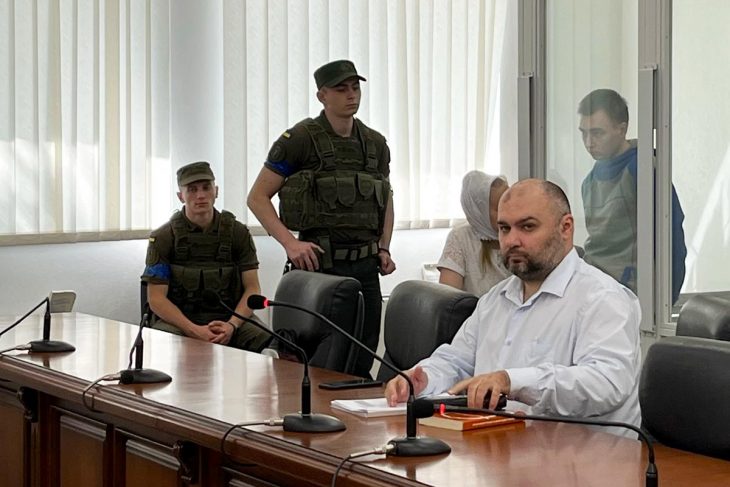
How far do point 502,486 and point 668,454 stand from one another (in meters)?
0.46

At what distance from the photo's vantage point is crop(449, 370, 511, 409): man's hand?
2783 millimetres

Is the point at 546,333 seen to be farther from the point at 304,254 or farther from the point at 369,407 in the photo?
the point at 304,254

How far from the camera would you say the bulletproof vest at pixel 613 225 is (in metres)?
5.00

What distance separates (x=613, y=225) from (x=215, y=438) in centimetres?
285

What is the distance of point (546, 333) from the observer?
3.20 metres

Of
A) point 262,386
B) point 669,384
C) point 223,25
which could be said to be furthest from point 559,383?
point 223,25

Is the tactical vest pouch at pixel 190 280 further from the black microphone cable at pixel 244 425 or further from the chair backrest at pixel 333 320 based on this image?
the black microphone cable at pixel 244 425

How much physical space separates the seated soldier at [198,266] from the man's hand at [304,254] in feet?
2.03

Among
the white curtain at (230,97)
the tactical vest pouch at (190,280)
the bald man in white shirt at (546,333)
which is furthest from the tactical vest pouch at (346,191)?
the bald man in white shirt at (546,333)

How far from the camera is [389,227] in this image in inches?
218

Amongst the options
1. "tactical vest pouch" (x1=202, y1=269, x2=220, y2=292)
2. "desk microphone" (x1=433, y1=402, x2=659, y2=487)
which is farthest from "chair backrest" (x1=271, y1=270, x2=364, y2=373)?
"tactical vest pouch" (x1=202, y1=269, x2=220, y2=292)

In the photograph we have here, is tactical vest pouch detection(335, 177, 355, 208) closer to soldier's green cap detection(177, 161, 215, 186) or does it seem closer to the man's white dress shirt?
soldier's green cap detection(177, 161, 215, 186)

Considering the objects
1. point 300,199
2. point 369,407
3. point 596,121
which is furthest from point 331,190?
point 369,407

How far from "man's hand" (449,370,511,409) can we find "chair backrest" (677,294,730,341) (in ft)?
2.22
